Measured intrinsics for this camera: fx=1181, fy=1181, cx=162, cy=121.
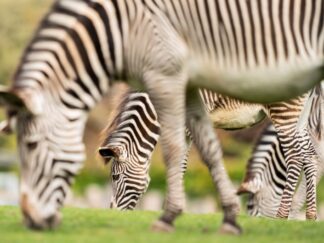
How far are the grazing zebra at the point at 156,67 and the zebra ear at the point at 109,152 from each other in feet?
20.9

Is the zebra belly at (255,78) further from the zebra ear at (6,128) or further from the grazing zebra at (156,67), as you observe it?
the zebra ear at (6,128)

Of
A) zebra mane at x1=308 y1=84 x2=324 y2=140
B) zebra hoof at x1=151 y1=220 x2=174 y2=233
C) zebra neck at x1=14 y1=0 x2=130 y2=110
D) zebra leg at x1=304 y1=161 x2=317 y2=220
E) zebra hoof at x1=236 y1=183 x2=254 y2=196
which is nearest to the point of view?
zebra neck at x1=14 y1=0 x2=130 y2=110

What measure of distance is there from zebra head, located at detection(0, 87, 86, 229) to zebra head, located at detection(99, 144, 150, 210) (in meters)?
7.41

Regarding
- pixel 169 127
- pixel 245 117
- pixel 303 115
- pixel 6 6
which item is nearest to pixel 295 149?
pixel 303 115

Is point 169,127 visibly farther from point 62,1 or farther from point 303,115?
point 303,115

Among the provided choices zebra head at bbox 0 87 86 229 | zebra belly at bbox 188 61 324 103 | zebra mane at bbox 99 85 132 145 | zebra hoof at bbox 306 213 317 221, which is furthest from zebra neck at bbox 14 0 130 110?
zebra mane at bbox 99 85 132 145

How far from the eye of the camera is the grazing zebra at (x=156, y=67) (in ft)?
34.0

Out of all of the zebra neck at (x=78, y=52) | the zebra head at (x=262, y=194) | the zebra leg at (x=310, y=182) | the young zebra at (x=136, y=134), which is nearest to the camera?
the zebra neck at (x=78, y=52)

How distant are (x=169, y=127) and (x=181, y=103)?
0.24 meters

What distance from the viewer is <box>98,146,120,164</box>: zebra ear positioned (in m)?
17.4

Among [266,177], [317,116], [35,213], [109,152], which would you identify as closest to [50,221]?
[35,213]

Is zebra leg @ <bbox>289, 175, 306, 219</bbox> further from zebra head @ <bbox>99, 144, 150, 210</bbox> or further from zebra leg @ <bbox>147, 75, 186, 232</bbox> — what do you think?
zebra leg @ <bbox>147, 75, 186, 232</bbox>

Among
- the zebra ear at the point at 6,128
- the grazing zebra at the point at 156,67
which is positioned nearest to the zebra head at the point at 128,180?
the zebra ear at the point at 6,128

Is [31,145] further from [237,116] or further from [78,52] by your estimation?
[237,116]
